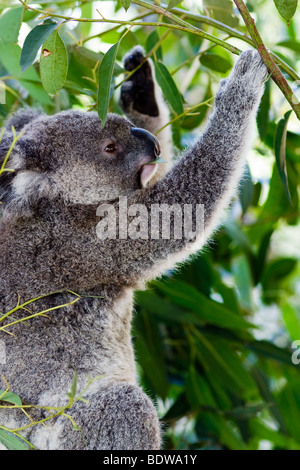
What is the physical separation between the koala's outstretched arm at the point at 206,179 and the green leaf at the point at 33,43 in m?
0.79

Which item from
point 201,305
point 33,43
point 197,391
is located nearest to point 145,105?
point 201,305

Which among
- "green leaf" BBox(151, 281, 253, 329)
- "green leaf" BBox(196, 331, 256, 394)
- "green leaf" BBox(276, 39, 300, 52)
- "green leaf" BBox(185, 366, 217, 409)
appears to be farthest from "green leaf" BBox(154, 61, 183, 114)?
"green leaf" BBox(185, 366, 217, 409)

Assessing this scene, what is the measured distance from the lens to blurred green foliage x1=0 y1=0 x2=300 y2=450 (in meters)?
2.94

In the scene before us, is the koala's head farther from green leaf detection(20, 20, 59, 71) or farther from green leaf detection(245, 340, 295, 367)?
green leaf detection(245, 340, 295, 367)

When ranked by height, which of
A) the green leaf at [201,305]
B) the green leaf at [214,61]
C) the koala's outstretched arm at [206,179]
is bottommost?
the green leaf at [201,305]

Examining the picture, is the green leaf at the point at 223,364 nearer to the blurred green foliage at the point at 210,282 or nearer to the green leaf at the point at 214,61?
the blurred green foliage at the point at 210,282

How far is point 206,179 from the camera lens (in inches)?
103

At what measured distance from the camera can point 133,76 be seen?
329 cm

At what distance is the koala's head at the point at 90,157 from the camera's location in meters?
2.74

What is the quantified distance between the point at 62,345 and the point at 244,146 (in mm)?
1156

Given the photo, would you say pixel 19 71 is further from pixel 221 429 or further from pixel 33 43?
pixel 221 429

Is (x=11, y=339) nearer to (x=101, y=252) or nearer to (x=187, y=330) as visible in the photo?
(x=101, y=252)

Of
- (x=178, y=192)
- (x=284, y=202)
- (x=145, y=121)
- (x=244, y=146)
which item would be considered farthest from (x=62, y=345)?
(x=284, y=202)

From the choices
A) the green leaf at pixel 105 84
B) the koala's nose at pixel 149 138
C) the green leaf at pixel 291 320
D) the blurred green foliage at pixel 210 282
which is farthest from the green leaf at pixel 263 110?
the green leaf at pixel 291 320
